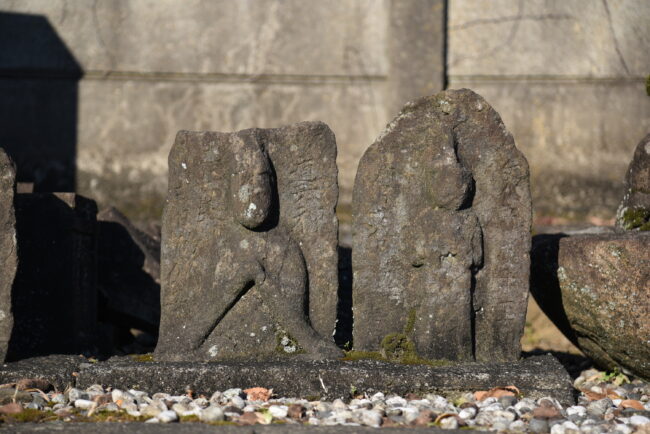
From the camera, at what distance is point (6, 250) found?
474 centimetres

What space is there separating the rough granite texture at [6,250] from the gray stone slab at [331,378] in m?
0.53

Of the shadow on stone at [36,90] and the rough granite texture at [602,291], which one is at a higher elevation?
the shadow on stone at [36,90]

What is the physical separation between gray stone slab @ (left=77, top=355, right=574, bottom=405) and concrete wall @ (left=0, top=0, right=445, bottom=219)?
5.22 metres

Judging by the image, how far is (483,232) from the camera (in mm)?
4840

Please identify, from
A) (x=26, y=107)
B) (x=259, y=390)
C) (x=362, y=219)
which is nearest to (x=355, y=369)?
(x=259, y=390)

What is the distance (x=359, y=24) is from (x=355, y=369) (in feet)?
19.3

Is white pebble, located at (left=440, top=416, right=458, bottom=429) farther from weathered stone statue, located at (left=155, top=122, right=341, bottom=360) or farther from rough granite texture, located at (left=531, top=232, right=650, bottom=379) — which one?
rough granite texture, located at (left=531, top=232, right=650, bottom=379)

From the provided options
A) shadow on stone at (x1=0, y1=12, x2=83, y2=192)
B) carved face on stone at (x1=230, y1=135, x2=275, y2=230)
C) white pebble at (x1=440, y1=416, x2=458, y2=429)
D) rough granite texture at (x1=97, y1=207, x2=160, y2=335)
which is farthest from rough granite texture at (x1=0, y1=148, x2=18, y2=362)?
shadow on stone at (x1=0, y1=12, x2=83, y2=192)

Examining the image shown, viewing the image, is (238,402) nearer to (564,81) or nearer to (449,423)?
(449,423)

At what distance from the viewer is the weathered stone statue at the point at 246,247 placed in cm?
486

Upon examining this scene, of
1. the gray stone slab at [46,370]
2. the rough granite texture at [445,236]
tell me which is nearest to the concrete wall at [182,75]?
the rough granite texture at [445,236]

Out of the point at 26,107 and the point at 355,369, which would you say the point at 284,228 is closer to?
the point at 355,369

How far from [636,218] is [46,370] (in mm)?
3437

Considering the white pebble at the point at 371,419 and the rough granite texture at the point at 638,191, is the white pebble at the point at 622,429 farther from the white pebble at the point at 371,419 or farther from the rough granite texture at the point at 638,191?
the rough granite texture at the point at 638,191
